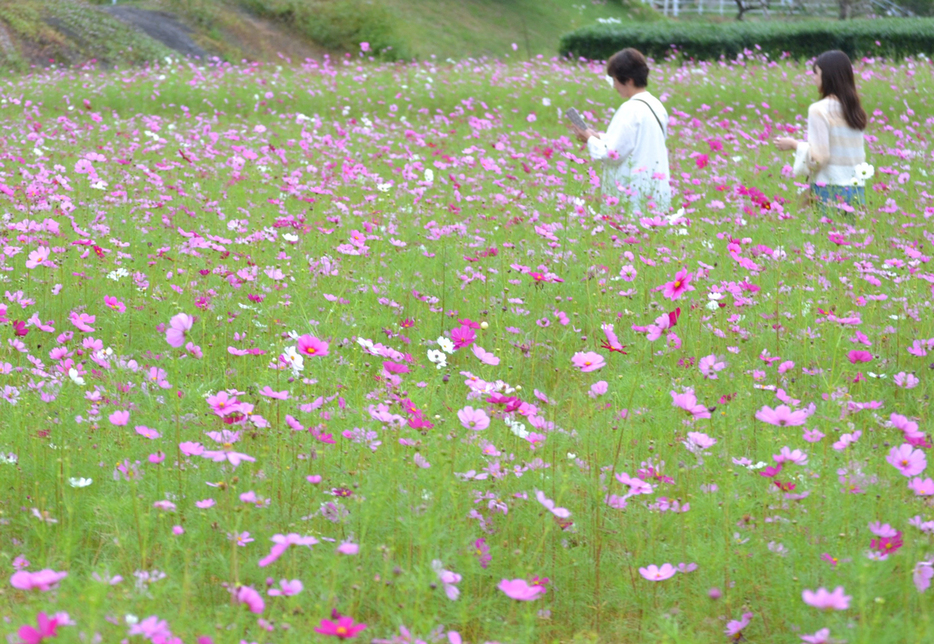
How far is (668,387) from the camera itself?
10.1ft

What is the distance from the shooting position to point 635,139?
548 centimetres

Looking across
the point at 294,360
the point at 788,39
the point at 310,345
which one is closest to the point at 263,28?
the point at 788,39

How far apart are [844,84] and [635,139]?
49.7 inches

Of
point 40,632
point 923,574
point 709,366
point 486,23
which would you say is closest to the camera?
point 40,632

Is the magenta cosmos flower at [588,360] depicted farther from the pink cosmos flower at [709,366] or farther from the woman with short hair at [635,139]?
the woman with short hair at [635,139]

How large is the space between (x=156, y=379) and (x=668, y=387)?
165cm

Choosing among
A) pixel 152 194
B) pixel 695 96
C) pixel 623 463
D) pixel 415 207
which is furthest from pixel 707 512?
pixel 695 96

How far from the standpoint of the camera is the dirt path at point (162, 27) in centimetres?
1802

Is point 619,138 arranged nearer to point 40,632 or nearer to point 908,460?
point 908,460

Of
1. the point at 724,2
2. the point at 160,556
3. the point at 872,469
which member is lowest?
the point at 160,556

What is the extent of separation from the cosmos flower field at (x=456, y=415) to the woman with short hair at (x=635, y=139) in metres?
0.23

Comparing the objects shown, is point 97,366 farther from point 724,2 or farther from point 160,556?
point 724,2

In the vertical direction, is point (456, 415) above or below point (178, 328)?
below

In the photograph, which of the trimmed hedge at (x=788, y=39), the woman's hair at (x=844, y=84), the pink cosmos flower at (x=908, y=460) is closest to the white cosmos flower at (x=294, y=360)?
the pink cosmos flower at (x=908, y=460)
